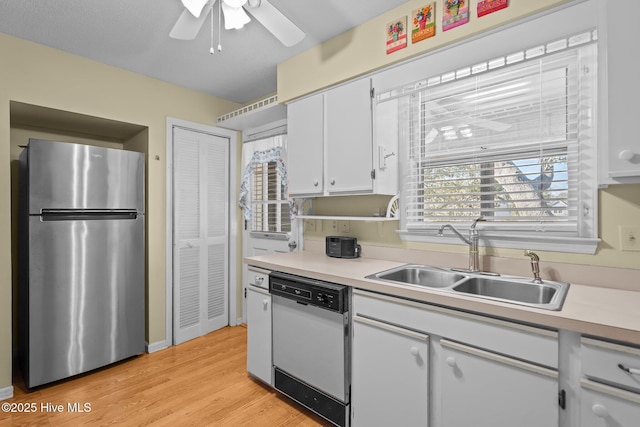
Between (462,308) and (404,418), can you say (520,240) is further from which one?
(404,418)

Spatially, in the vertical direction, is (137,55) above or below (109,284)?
above

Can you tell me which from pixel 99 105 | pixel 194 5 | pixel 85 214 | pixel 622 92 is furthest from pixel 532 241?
pixel 99 105

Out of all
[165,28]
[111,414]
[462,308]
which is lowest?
[111,414]

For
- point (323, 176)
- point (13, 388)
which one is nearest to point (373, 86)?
point (323, 176)

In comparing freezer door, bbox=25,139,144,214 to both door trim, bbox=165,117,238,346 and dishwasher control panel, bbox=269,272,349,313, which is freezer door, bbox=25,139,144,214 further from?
dishwasher control panel, bbox=269,272,349,313

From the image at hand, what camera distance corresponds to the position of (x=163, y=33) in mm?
2203

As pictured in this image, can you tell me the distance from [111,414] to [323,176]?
2.12 m

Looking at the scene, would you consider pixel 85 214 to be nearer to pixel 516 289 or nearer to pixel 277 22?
pixel 277 22


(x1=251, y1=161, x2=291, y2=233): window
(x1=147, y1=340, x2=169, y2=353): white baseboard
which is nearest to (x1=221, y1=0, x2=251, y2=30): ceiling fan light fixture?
(x1=251, y1=161, x2=291, y2=233): window

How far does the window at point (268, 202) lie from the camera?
10.4 ft

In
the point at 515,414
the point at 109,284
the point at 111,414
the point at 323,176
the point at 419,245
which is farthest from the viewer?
the point at 109,284

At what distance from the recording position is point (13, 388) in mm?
2275

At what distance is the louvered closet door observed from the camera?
10.2 ft

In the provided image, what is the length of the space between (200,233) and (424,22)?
2.71 m
